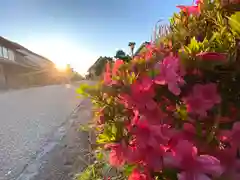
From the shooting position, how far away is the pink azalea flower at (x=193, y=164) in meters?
0.56

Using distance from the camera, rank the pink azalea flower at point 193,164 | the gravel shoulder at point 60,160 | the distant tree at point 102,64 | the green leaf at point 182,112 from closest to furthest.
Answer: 1. the pink azalea flower at point 193,164
2. the green leaf at point 182,112
3. the distant tree at point 102,64
4. the gravel shoulder at point 60,160

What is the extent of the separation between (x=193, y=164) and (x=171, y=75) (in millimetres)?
188

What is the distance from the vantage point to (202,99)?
2.10 ft

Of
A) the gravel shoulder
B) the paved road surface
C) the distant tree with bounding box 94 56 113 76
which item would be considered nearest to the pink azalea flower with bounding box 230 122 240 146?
the distant tree with bounding box 94 56 113 76

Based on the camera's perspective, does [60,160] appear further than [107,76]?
Yes

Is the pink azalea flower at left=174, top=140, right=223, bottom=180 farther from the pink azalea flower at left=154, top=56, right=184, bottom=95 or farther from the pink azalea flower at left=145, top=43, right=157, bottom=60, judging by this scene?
the pink azalea flower at left=145, top=43, right=157, bottom=60

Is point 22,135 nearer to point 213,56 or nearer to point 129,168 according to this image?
point 129,168

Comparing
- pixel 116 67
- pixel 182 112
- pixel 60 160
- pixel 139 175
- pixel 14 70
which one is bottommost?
pixel 60 160

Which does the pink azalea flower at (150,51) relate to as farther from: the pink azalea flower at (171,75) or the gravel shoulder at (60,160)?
the gravel shoulder at (60,160)

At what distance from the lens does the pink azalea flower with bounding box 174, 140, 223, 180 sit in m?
0.56

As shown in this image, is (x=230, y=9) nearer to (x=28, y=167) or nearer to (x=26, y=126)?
(x=28, y=167)

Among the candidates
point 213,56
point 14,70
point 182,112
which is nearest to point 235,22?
point 213,56

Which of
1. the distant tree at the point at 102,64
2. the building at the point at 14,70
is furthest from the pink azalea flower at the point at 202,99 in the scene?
the building at the point at 14,70

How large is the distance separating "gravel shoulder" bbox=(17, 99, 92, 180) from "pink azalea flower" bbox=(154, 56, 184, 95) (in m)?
1.67
